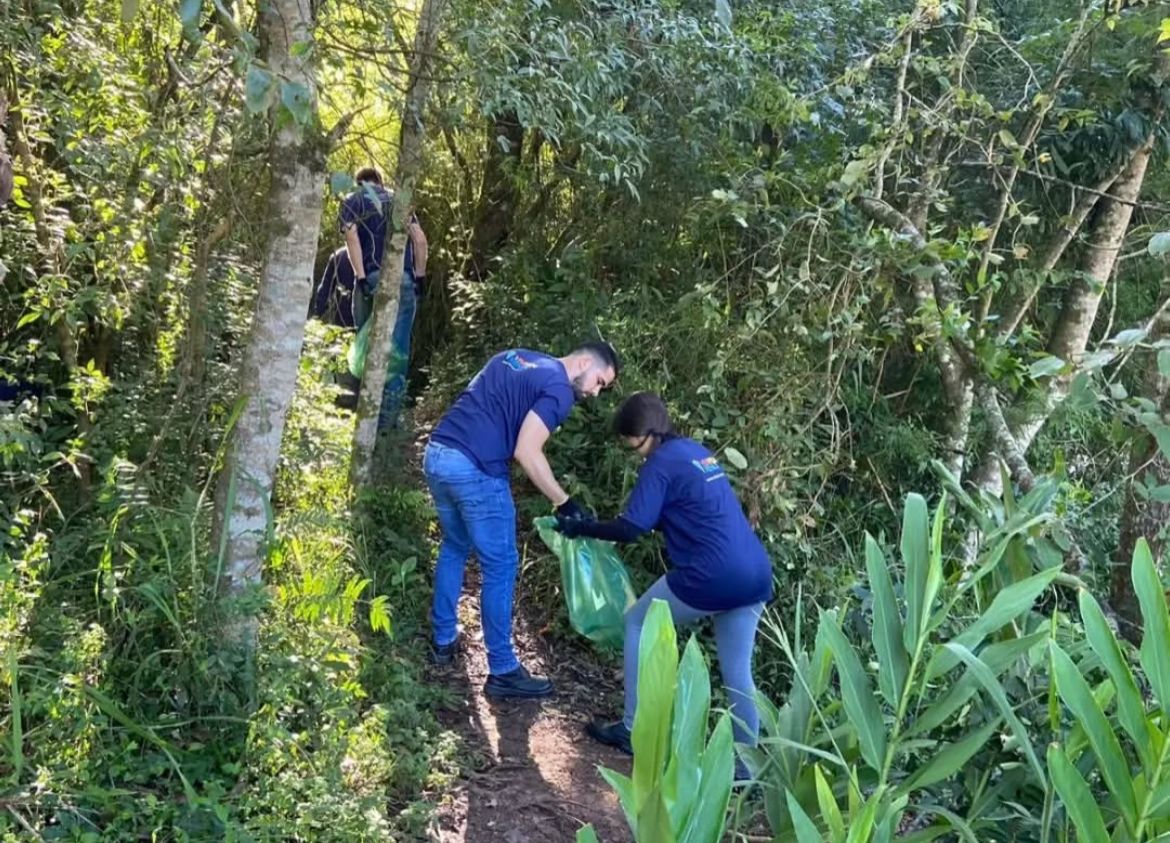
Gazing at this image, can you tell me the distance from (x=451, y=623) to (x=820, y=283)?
2.47 metres

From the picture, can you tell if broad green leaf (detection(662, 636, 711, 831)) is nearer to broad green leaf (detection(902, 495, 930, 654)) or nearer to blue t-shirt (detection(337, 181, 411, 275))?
broad green leaf (detection(902, 495, 930, 654))

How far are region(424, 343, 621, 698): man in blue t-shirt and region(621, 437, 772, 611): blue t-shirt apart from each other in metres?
0.51

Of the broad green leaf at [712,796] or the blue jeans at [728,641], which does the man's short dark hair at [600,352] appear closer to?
the blue jeans at [728,641]

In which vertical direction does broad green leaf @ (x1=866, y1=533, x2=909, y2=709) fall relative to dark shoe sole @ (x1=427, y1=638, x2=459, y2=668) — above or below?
above

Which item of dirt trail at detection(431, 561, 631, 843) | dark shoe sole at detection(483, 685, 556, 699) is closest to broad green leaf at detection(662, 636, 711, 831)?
dirt trail at detection(431, 561, 631, 843)

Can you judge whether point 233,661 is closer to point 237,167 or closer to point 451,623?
point 451,623

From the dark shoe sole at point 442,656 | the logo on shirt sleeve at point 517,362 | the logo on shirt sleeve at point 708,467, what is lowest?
the dark shoe sole at point 442,656

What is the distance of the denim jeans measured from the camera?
18.9 ft

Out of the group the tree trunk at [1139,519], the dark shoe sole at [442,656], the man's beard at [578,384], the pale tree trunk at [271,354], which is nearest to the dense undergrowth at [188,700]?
the pale tree trunk at [271,354]

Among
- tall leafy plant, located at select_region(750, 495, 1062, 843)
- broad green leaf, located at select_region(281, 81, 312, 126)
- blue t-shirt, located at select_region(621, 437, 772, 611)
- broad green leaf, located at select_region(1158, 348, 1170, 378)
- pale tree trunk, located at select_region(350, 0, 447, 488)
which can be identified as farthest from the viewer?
pale tree trunk, located at select_region(350, 0, 447, 488)

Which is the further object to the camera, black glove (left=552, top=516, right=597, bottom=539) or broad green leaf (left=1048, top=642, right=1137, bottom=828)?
black glove (left=552, top=516, right=597, bottom=539)

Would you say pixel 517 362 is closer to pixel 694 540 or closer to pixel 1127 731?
pixel 694 540

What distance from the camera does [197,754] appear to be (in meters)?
2.93

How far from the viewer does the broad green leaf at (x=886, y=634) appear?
1623mm
